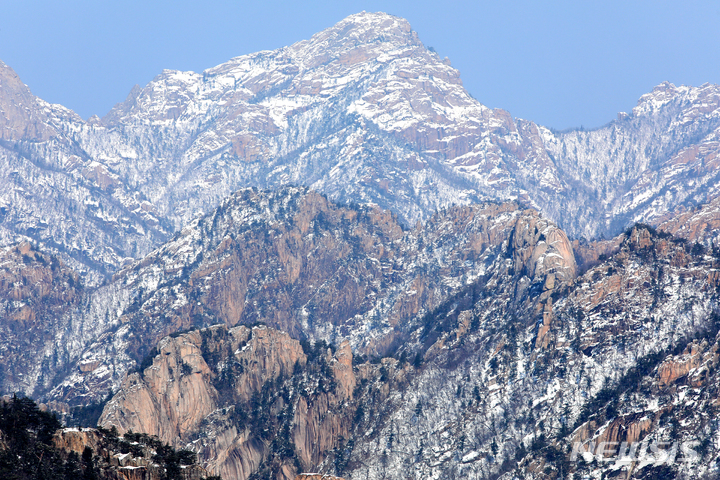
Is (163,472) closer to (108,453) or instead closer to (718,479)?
(108,453)

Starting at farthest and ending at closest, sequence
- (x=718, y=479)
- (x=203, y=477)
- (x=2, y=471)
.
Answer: (x=718, y=479), (x=203, y=477), (x=2, y=471)

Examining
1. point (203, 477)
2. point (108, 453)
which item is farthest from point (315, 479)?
point (108, 453)

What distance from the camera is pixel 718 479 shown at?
655ft

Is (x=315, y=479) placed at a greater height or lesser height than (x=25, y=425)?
lesser

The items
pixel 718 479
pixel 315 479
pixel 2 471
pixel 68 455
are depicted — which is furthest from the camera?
pixel 718 479

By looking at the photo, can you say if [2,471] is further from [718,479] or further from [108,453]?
[718,479]

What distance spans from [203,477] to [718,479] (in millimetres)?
122200

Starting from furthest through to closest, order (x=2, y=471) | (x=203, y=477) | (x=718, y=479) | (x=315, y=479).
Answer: (x=718, y=479), (x=315, y=479), (x=203, y=477), (x=2, y=471)

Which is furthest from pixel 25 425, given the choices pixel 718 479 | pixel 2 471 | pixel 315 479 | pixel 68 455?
pixel 718 479

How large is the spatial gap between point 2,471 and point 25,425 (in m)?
26.2

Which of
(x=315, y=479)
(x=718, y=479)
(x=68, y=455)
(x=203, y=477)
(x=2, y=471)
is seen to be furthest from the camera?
(x=718, y=479)

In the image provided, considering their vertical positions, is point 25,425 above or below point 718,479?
above

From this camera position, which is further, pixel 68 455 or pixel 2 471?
pixel 68 455

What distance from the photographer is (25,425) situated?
→ 152 m
